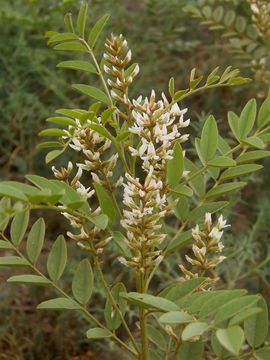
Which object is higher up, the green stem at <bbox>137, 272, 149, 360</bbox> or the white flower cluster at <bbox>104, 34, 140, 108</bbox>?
the white flower cluster at <bbox>104, 34, 140, 108</bbox>

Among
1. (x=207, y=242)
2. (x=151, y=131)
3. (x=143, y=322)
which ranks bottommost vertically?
(x=143, y=322)

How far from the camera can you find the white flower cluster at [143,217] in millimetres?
1091

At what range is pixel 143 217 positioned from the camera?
1.12m

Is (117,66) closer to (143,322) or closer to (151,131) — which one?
(151,131)

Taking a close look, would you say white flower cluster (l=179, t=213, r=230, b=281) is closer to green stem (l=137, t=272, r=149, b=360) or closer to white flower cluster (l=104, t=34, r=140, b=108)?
green stem (l=137, t=272, r=149, b=360)

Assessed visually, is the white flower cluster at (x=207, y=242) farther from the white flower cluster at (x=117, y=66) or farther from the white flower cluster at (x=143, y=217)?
the white flower cluster at (x=117, y=66)

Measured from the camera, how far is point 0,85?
8.16 feet

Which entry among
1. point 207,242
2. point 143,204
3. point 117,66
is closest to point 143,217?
point 143,204

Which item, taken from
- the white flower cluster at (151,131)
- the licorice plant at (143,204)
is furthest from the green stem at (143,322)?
the white flower cluster at (151,131)

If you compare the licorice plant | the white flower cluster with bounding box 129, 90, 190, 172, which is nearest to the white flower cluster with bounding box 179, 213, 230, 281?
the licorice plant

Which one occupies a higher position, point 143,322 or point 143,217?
point 143,217

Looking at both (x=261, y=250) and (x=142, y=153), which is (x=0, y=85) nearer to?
(x=261, y=250)

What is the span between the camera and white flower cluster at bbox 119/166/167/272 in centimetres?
109

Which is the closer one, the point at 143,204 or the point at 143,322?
the point at 143,204
